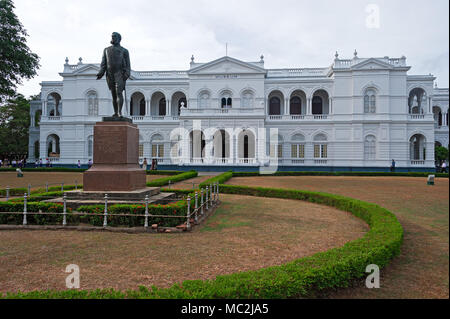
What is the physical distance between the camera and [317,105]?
3553cm

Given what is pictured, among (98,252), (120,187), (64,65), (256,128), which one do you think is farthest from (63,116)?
(98,252)

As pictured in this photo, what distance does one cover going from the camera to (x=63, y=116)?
114 ft

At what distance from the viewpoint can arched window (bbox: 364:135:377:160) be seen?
102 ft

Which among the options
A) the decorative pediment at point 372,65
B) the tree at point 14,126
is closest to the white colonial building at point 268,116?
the decorative pediment at point 372,65

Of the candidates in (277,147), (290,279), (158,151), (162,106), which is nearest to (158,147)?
(158,151)

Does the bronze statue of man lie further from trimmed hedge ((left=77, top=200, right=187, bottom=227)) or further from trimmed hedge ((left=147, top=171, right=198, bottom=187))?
trimmed hedge ((left=147, top=171, right=198, bottom=187))

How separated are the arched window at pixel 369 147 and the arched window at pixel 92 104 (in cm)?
3121

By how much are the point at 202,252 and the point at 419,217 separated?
6.76 metres

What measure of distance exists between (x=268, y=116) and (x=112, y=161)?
26357 millimetres

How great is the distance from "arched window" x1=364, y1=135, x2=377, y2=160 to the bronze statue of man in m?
28.6

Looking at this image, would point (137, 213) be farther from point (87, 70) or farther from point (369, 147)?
point (87, 70)

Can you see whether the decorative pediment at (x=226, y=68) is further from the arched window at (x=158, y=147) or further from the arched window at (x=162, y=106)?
the arched window at (x=158, y=147)

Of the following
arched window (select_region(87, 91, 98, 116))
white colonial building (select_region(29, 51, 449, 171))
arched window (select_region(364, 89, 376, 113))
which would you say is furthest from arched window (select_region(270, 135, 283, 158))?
arched window (select_region(87, 91, 98, 116))

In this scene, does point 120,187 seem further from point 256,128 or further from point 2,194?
point 256,128
